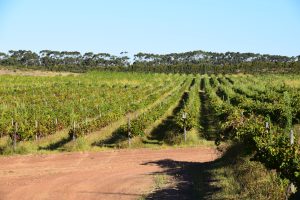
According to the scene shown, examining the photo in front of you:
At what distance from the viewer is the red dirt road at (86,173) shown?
15.9 m

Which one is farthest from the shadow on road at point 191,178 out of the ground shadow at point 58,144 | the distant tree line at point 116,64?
the distant tree line at point 116,64

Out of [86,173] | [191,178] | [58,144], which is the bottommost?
[58,144]

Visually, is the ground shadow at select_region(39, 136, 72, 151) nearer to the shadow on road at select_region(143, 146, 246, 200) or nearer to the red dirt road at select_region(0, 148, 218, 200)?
the red dirt road at select_region(0, 148, 218, 200)

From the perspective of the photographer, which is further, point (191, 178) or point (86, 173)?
point (86, 173)

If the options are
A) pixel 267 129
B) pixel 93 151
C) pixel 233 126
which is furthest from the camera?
pixel 93 151

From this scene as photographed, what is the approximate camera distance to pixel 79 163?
21531 millimetres

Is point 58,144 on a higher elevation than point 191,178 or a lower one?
lower

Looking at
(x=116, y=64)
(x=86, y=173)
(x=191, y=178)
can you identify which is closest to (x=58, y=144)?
→ (x=86, y=173)

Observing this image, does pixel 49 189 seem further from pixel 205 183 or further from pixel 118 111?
pixel 118 111

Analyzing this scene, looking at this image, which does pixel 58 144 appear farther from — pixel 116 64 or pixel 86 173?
pixel 116 64

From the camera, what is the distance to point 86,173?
755 inches

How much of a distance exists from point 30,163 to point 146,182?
7.40m

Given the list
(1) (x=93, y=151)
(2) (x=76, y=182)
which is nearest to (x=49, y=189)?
(2) (x=76, y=182)

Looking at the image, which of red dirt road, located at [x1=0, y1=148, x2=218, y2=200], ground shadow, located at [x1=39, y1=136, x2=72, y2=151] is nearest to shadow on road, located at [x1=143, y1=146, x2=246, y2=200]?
red dirt road, located at [x1=0, y1=148, x2=218, y2=200]
